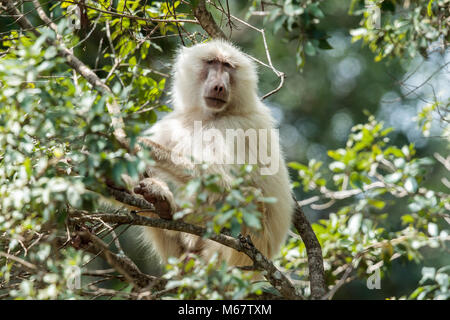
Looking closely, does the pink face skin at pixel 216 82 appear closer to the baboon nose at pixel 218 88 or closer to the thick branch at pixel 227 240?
the baboon nose at pixel 218 88

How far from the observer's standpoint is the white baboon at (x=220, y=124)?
560 centimetres

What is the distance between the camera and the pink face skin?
572 centimetres

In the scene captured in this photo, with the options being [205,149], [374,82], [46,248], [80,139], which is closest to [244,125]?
[205,149]

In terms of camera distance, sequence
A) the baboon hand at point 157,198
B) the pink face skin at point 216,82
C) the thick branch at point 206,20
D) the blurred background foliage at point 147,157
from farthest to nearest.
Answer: the thick branch at point 206,20 → the pink face skin at point 216,82 → the baboon hand at point 157,198 → the blurred background foliage at point 147,157

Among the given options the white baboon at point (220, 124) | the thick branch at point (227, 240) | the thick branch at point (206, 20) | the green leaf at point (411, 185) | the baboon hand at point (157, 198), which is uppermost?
the thick branch at point (206, 20)

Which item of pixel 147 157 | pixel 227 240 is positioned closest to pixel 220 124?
pixel 227 240

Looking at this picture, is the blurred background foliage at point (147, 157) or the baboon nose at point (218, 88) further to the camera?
the baboon nose at point (218, 88)

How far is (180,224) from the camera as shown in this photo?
172 inches

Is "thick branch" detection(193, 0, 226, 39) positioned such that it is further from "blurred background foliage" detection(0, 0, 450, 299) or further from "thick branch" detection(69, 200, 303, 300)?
"thick branch" detection(69, 200, 303, 300)

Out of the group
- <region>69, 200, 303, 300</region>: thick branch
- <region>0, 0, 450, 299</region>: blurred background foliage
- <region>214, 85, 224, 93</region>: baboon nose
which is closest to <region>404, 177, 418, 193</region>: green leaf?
<region>0, 0, 450, 299</region>: blurred background foliage

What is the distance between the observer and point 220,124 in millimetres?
5684

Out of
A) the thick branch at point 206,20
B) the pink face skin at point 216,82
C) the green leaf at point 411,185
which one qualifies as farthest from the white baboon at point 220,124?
the green leaf at point 411,185

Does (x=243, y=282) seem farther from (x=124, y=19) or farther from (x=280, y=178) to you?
(x=124, y=19)
